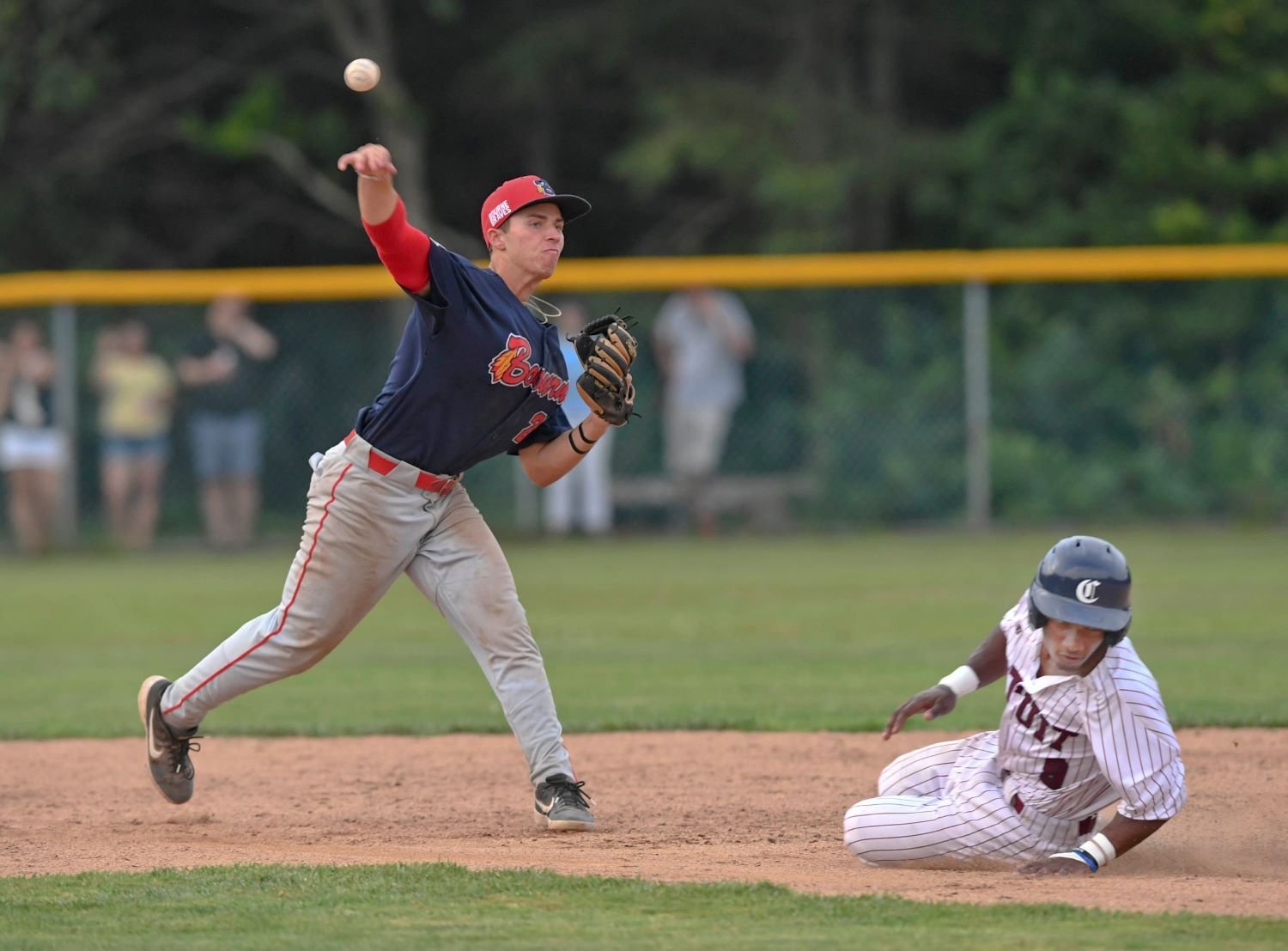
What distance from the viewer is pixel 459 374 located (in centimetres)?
518

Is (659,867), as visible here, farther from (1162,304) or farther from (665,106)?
(665,106)

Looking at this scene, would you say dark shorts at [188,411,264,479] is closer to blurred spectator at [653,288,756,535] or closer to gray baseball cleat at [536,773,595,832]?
blurred spectator at [653,288,756,535]

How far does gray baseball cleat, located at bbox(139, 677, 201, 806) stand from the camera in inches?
221

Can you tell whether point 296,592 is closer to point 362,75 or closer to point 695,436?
point 362,75

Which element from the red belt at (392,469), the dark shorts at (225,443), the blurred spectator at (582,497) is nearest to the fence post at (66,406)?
the dark shorts at (225,443)

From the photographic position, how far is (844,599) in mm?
11281

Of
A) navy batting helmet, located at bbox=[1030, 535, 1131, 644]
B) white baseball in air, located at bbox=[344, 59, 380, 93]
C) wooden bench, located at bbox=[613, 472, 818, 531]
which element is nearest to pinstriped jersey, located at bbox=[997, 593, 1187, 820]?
navy batting helmet, located at bbox=[1030, 535, 1131, 644]

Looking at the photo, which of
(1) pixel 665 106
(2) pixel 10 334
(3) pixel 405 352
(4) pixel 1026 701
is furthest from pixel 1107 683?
(1) pixel 665 106

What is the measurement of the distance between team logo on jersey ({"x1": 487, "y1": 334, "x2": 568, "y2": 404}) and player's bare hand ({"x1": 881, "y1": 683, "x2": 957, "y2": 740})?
1.44 metres

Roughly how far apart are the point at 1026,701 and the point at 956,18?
1600cm

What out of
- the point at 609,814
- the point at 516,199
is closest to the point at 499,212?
the point at 516,199

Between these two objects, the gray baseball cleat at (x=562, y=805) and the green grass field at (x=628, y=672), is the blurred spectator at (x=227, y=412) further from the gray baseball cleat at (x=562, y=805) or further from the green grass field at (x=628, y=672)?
the gray baseball cleat at (x=562, y=805)

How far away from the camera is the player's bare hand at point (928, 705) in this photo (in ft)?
15.3

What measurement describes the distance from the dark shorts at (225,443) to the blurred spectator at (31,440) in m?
1.12
